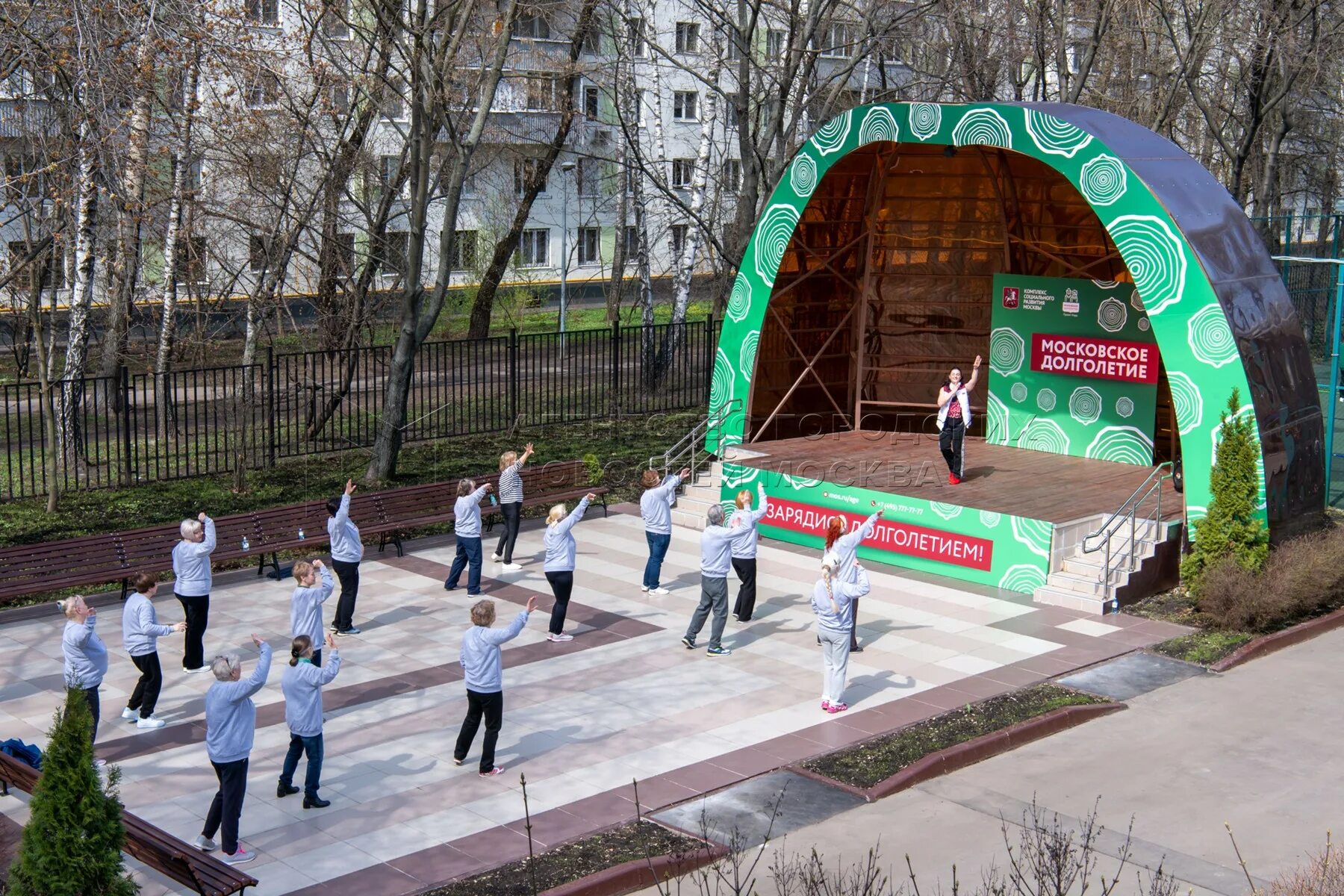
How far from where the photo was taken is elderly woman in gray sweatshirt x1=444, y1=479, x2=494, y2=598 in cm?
1516

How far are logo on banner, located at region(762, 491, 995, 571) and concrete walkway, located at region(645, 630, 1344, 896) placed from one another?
11.7 feet

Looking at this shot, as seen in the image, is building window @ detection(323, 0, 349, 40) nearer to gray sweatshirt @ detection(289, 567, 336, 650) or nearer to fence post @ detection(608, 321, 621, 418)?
fence post @ detection(608, 321, 621, 418)

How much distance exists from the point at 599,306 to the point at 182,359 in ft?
69.0

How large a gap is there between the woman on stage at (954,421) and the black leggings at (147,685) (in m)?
10.3

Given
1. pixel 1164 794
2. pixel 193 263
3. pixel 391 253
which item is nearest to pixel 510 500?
pixel 193 263

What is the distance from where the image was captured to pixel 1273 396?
16.1 metres

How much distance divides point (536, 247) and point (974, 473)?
28.6 metres

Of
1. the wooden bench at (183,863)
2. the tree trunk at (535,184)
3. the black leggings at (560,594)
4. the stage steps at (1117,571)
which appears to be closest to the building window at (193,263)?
the black leggings at (560,594)

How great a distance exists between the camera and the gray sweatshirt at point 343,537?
1390cm

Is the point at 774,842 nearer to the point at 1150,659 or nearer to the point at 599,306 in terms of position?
the point at 1150,659

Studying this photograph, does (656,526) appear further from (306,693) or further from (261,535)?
(306,693)

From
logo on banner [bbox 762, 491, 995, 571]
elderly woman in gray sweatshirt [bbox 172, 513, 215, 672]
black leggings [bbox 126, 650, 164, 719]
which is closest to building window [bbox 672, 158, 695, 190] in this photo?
logo on banner [bbox 762, 491, 995, 571]

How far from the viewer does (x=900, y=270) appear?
21.8 m

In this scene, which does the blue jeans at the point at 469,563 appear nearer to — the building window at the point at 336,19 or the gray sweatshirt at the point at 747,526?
the gray sweatshirt at the point at 747,526
